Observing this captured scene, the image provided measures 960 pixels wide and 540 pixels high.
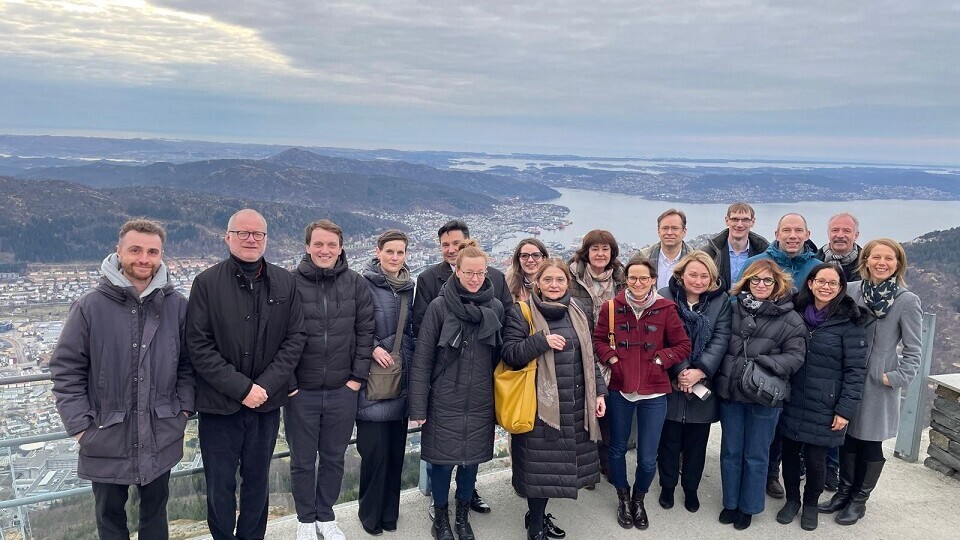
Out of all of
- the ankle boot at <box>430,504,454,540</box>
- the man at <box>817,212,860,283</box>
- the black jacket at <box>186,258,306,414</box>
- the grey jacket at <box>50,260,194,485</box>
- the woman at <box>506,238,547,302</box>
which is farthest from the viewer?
the man at <box>817,212,860,283</box>

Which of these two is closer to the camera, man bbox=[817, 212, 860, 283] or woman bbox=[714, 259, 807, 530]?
woman bbox=[714, 259, 807, 530]

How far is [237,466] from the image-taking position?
3.11 meters

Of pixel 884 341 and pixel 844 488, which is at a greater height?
pixel 884 341

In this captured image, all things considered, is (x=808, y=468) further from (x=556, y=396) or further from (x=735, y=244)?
(x=556, y=396)

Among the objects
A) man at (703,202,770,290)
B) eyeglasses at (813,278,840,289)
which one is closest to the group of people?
eyeglasses at (813,278,840,289)

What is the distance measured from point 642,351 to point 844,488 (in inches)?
78.3

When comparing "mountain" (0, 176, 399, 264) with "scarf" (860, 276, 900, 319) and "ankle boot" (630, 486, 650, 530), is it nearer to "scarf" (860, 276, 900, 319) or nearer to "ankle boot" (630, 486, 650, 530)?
"ankle boot" (630, 486, 650, 530)

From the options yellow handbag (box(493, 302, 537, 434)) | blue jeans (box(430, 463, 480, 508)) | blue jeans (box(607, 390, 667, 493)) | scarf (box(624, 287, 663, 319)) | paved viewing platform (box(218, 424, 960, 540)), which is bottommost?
paved viewing platform (box(218, 424, 960, 540))

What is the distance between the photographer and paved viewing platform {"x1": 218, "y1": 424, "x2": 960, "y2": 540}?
3682mm

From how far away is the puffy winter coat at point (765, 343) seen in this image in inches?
135

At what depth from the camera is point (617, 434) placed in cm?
374

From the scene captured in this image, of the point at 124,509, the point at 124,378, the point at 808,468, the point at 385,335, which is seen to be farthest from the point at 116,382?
the point at 808,468

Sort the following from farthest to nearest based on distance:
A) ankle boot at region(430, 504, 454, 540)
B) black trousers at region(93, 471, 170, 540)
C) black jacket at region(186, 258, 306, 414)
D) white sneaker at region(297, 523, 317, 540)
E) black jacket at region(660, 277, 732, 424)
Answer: black jacket at region(660, 277, 732, 424) < ankle boot at region(430, 504, 454, 540) < white sneaker at region(297, 523, 317, 540) < black jacket at region(186, 258, 306, 414) < black trousers at region(93, 471, 170, 540)

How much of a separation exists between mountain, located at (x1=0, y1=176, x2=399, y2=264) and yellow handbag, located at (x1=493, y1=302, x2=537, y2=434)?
102ft
